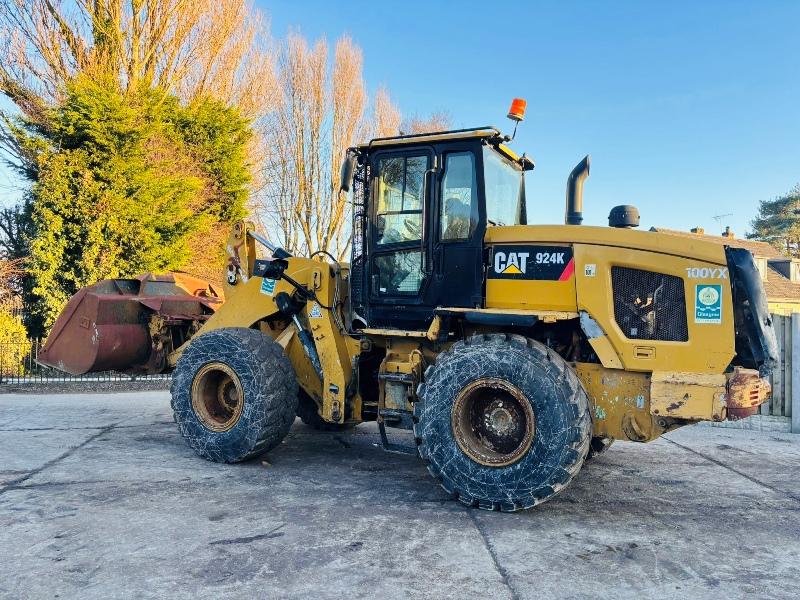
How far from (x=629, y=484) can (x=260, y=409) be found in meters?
3.17

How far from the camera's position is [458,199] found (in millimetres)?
5023

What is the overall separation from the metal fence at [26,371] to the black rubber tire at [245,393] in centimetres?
653

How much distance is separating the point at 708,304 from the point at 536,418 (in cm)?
143

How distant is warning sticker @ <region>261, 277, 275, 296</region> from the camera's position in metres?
5.99

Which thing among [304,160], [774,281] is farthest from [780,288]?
[304,160]

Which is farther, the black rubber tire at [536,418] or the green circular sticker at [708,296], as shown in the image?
the green circular sticker at [708,296]

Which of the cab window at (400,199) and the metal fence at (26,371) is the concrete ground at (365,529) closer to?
the cab window at (400,199)

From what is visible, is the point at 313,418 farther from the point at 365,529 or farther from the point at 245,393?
the point at 365,529

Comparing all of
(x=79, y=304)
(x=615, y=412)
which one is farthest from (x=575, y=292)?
(x=79, y=304)

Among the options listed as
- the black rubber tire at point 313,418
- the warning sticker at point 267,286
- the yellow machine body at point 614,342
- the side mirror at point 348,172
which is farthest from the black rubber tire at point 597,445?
the warning sticker at point 267,286

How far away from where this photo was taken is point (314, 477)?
5.25m

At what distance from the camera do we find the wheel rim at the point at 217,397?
18.0 ft

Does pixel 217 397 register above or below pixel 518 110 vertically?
below

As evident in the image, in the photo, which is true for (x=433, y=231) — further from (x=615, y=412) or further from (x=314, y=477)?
(x=314, y=477)
